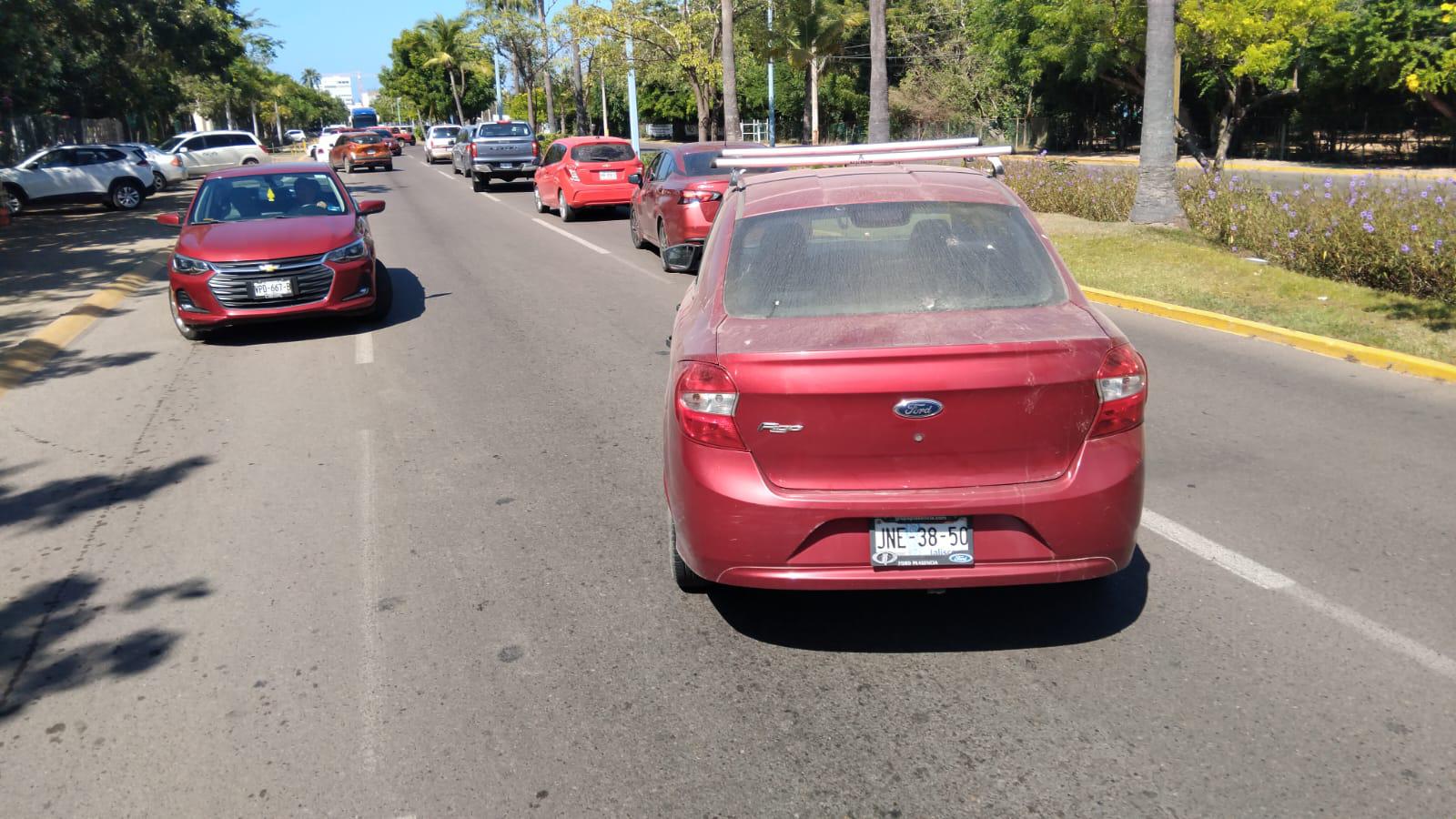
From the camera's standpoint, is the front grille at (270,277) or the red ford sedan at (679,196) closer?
the front grille at (270,277)

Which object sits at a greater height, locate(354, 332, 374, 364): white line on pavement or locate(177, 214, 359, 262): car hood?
locate(177, 214, 359, 262): car hood

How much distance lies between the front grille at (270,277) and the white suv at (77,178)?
19111 mm

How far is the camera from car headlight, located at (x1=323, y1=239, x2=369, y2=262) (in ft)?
35.5

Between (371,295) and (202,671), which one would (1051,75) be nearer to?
(371,295)

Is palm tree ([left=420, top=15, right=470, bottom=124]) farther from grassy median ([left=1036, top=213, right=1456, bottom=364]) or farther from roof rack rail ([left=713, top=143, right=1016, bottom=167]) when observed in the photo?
roof rack rail ([left=713, top=143, right=1016, bottom=167])

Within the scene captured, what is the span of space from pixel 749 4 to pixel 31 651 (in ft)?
139

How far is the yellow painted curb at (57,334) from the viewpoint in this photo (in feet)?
33.0

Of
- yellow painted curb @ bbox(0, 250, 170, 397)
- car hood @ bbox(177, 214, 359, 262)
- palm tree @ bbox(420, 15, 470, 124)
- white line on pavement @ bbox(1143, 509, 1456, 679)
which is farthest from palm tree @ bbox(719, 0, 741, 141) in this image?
palm tree @ bbox(420, 15, 470, 124)

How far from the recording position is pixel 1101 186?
60.6ft

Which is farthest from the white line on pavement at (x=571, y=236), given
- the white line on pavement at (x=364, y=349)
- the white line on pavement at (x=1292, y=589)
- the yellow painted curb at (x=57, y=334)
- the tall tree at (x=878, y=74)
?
the white line on pavement at (x=1292, y=589)

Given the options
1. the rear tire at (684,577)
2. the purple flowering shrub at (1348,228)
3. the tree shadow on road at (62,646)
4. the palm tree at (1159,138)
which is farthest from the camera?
the palm tree at (1159,138)

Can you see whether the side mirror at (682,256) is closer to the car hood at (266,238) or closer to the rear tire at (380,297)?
the car hood at (266,238)

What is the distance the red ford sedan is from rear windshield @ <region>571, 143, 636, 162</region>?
444cm

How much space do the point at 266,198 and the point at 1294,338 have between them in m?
10.00
